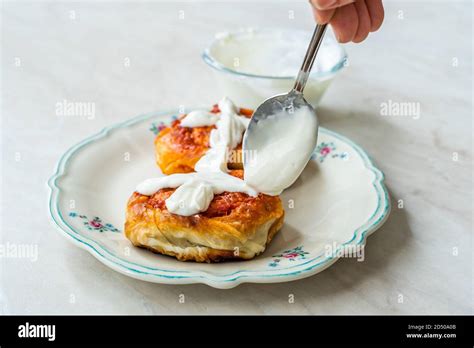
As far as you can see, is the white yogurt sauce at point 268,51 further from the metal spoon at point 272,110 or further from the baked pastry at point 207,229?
the baked pastry at point 207,229

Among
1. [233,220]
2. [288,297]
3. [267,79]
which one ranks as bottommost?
[288,297]

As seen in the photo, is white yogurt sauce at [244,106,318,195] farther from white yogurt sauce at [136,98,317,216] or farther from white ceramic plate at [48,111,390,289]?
white ceramic plate at [48,111,390,289]

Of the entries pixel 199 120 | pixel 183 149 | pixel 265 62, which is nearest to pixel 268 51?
pixel 265 62

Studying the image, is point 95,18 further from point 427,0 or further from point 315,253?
point 315,253

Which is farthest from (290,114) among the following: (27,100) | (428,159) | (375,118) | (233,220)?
(27,100)

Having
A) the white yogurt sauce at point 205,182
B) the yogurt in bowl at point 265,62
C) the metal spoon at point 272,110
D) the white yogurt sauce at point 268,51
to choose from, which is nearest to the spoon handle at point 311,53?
the metal spoon at point 272,110

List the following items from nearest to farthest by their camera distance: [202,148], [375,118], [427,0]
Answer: [202,148], [375,118], [427,0]

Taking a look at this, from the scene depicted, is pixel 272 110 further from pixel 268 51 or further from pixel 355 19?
pixel 268 51

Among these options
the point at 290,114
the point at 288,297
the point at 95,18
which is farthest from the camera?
the point at 95,18
